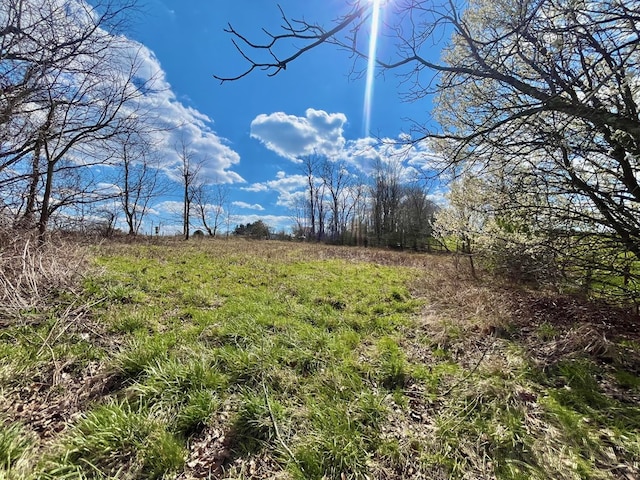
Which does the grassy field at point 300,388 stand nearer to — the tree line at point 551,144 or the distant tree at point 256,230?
the tree line at point 551,144

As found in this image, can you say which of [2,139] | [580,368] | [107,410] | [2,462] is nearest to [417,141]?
[580,368]

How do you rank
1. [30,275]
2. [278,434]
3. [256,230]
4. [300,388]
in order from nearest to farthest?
1. [278,434]
2. [300,388]
3. [30,275]
4. [256,230]

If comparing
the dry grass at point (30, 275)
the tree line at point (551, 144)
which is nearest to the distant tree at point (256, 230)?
the dry grass at point (30, 275)

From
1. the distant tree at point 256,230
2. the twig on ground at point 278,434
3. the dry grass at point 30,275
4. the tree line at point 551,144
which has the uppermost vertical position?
the distant tree at point 256,230

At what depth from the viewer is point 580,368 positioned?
3.05m

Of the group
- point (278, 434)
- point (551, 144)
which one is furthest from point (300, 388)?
point (551, 144)

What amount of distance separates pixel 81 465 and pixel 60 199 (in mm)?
5035

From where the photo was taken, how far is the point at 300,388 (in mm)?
2846

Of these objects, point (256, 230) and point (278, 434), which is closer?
point (278, 434)

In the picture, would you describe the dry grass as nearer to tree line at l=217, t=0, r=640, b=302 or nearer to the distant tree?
tree line at l=217, t=0, r=640, b=302

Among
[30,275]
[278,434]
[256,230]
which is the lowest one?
[278,434]

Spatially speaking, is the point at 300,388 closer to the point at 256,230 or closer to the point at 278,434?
the point at 278,434

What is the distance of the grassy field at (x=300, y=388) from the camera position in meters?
2.02

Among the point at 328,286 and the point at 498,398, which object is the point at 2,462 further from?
the point at 328,286
